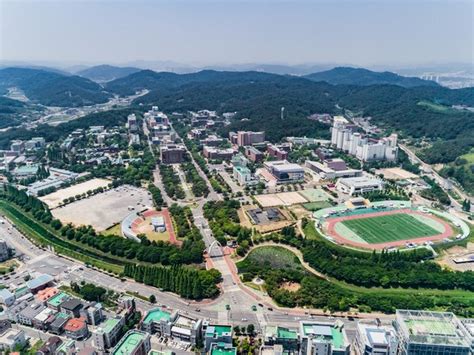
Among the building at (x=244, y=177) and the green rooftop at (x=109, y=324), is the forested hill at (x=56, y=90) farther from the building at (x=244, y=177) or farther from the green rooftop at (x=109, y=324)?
the green rooftop at (x=109, y=324)

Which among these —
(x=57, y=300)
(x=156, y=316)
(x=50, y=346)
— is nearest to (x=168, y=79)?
(x=57, y=300)

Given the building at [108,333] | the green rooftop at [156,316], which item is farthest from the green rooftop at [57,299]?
the green rooftop at [156,316]

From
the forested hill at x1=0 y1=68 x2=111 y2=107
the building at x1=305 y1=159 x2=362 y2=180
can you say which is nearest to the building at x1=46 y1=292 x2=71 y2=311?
the building at x1=305 y1=159 x2=362 y2=180

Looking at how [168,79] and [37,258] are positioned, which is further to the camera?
[168,79]

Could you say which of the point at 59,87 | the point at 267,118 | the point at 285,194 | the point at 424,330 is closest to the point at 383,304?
the point at 424,330

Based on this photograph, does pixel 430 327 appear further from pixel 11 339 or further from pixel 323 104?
pixel 323 104

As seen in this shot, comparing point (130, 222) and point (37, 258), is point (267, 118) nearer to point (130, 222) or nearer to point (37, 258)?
point (130, 222)

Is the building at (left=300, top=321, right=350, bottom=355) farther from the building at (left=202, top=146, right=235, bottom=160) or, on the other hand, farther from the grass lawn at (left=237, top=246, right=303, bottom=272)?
the building at (left=202, top=146, right=235, bottom=160)
